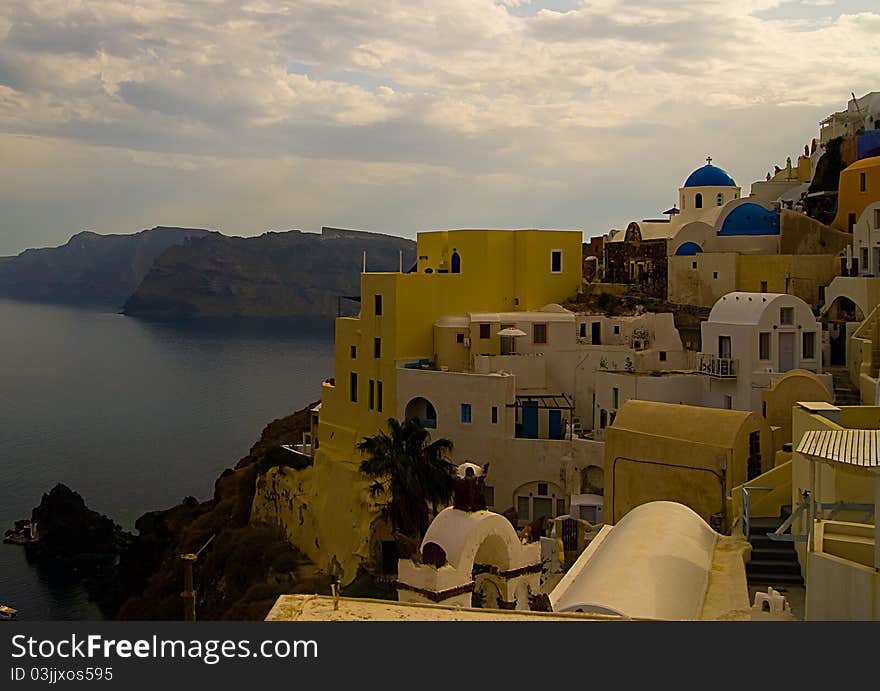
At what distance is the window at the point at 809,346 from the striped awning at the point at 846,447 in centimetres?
1754

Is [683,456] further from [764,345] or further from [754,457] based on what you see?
[764,345]

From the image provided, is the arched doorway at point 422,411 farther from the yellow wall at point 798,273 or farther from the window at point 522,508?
the yellow wall at point 798,273

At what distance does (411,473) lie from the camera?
27.1 m

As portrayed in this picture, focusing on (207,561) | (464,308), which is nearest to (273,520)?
(207,561)

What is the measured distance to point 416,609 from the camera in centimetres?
920

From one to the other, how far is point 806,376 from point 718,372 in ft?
10.9

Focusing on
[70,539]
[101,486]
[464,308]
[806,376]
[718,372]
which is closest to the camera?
[806,376]

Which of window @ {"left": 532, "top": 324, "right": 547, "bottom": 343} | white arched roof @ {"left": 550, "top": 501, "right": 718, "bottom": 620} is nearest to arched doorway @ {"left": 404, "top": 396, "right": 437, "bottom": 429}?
window @ {"left": 532, "top": 324, "right": 547, "bottom": 343}

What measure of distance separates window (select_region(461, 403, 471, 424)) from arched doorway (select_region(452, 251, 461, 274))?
18.4 feet

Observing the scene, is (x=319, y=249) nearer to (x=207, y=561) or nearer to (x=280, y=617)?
(x=207, y=561)

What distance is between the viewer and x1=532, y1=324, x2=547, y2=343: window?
30.9 m

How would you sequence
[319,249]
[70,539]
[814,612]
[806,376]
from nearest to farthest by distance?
[814,612] → [806,376] → [70,539] → [319,249]

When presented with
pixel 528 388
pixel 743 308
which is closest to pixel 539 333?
pixel 528 388

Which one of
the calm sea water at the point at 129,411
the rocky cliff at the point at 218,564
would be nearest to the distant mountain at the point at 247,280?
the calm sea water at the point at 129,411
